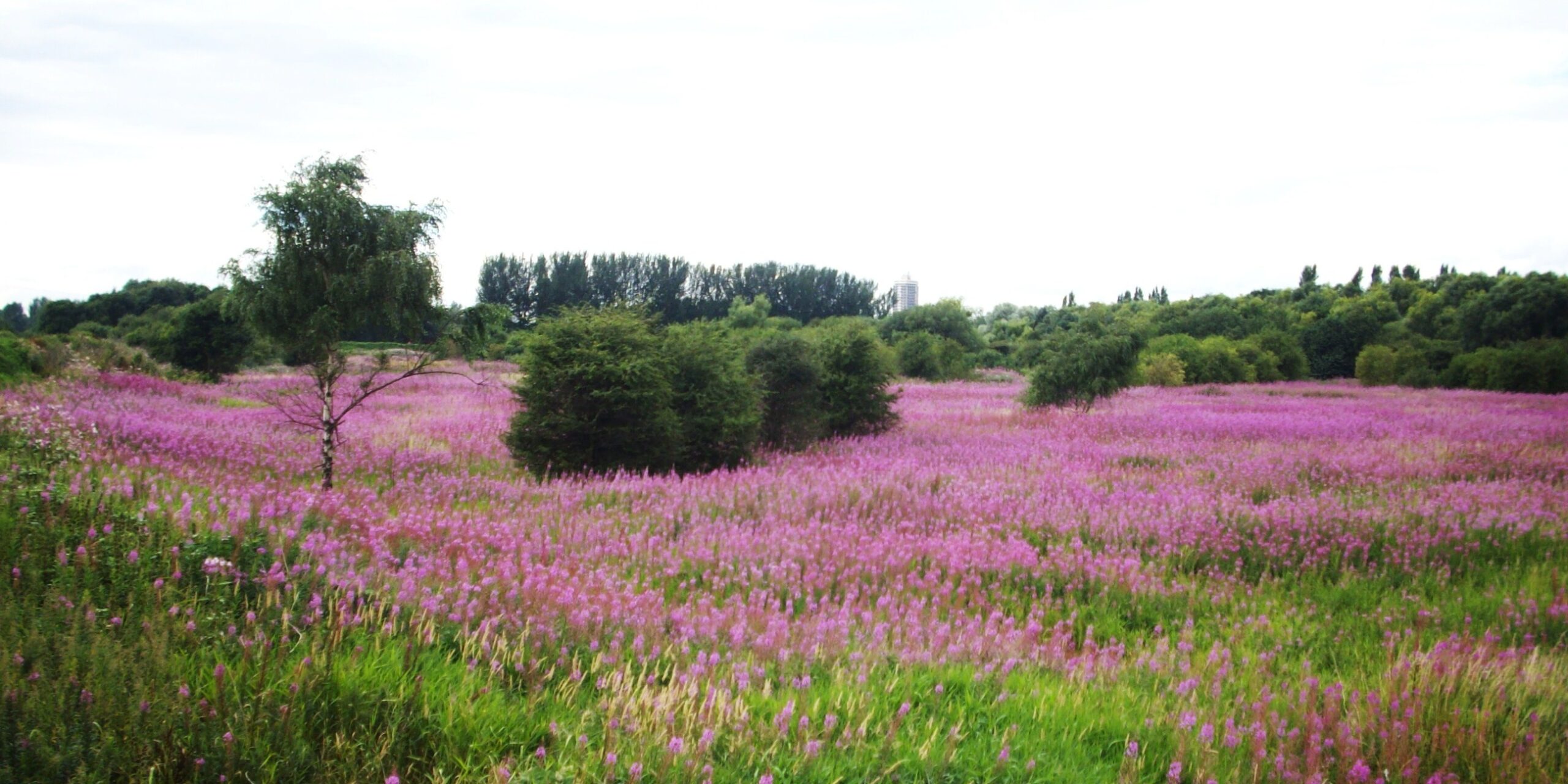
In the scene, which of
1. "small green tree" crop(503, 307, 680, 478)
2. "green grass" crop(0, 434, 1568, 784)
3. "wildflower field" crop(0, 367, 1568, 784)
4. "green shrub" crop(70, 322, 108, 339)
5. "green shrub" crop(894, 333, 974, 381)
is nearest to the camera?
"green grass" crop(0, 434, 1568, 784)

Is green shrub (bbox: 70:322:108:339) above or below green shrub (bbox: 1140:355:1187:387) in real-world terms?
above

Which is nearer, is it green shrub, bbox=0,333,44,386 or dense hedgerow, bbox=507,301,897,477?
dense hedgerow, bbox=507,301,897,477

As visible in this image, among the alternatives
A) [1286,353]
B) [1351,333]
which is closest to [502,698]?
[1286,353]

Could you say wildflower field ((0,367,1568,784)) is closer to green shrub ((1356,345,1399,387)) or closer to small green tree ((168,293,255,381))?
small green tree ((168,293,255,381))

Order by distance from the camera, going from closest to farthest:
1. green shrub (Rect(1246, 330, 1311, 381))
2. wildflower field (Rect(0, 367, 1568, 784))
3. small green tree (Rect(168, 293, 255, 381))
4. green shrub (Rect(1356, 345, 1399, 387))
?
wildflower field (Rect(0, 367, 1568, 784)) < small green tree (Rect(168, 293, 255, 381)) < green shrub (Rect(1356, 345, 1399, 387)) < green shrub (Rect(1246, 330, 1311, 381))

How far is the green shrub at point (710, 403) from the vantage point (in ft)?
45.0

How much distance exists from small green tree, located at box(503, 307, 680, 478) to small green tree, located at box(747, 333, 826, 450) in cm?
366

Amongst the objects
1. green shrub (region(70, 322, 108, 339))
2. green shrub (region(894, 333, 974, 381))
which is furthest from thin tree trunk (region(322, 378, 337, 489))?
green shrub (region(70, 322, 108, 339))

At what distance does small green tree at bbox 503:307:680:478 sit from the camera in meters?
12.6

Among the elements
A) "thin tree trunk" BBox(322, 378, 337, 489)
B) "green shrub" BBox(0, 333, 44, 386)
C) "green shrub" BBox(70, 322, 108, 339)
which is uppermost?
"green shrub" BBox(70, 322, 108, 339)

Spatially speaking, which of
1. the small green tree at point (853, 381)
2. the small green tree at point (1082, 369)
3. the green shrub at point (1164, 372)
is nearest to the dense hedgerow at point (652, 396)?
the small green tree at point (853, 381)

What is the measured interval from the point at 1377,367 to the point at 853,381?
29.9 m

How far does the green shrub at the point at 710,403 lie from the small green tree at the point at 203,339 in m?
25.0

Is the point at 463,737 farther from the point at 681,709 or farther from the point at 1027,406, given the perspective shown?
the point at 1027,406
